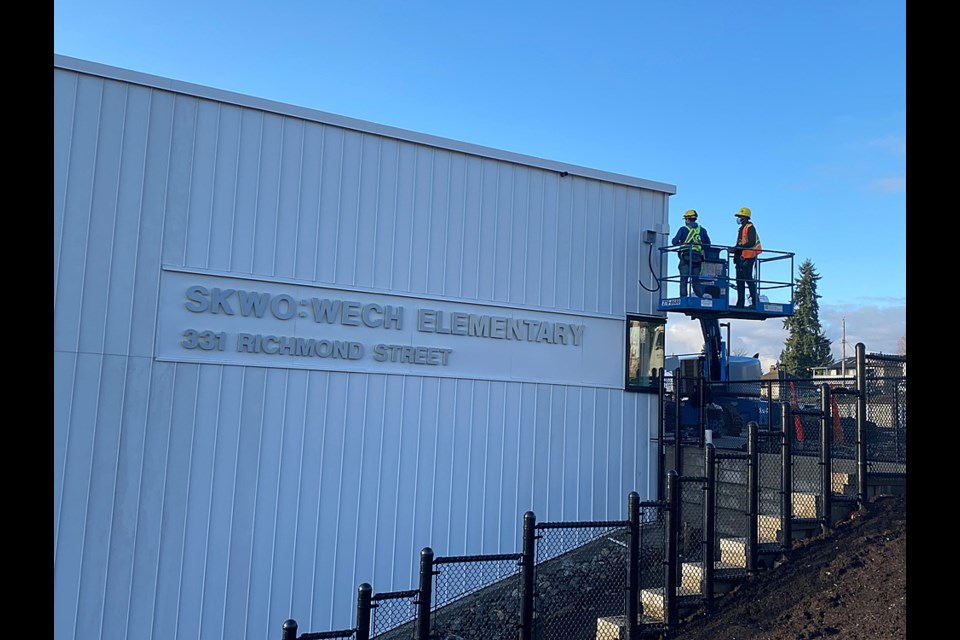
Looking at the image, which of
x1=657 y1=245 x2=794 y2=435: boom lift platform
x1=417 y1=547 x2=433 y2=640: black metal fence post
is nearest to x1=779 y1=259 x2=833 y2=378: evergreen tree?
x1=657 y1=245 x2=794 y2=435: boom lift platform

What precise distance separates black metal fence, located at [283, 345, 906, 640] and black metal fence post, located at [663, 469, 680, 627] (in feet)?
A: 0.04

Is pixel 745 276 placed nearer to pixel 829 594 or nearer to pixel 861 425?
pixel 861 425

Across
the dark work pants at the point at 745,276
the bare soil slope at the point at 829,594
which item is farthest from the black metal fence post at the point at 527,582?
the dark work pants at the point at 745,276

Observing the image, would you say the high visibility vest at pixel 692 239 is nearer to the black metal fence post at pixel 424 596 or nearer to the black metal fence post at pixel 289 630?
the black metal fence post at pixel 424 596

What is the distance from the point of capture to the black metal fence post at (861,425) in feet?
33.9

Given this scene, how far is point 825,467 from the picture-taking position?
33.3 ft

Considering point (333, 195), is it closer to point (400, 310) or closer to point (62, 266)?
point (400, 310)

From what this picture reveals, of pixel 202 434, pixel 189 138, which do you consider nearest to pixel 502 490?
pixel 202 434

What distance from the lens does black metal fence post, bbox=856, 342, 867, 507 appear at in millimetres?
10320

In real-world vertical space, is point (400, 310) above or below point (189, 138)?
below

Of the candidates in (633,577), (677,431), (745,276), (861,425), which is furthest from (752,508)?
(745,276)

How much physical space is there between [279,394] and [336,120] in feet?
12.5

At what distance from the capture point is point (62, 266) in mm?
9836
